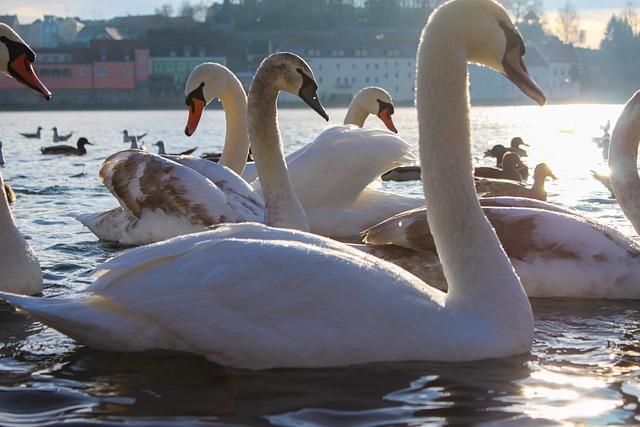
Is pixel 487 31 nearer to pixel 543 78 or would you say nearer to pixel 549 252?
pixel 549 252

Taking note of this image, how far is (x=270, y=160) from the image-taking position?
5.58m

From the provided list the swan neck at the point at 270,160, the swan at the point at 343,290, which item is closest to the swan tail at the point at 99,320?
the swan at the point at 343,290

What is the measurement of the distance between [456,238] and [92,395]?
4.38ft

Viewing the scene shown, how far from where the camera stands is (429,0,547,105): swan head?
357 cm

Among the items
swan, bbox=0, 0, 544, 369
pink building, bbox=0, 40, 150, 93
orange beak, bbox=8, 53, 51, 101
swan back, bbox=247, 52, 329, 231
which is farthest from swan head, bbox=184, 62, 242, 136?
pink building, bbox=0, 40, 150, 93

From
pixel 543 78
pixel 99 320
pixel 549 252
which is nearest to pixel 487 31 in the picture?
pixel 549 252

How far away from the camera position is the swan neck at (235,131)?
7.83 metres

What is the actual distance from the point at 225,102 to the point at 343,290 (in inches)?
196

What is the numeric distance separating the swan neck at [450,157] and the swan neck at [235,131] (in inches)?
169

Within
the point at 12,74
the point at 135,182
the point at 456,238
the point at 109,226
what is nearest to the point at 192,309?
the point at 456,238

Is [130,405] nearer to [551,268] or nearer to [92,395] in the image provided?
[92,395]

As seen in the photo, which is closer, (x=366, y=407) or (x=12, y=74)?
(x=366, y=407)

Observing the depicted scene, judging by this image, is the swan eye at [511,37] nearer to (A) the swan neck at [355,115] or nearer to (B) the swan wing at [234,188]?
(B) the swan wing at [234,188]

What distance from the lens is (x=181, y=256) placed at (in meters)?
3.35
